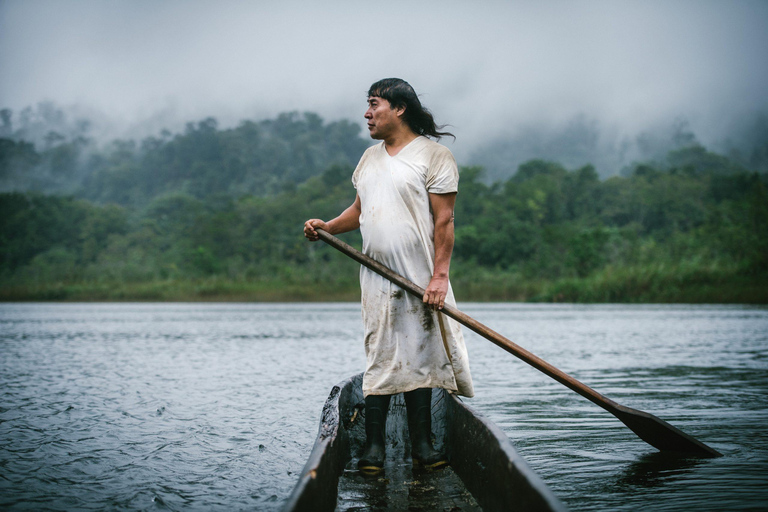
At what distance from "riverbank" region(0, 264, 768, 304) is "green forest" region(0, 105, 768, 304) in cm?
7

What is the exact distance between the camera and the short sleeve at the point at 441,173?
3.11 meters

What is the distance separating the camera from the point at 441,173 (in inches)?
123

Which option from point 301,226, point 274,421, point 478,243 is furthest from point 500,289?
point 274,421

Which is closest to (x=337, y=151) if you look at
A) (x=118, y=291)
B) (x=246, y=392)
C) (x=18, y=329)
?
(x=118, y=291)

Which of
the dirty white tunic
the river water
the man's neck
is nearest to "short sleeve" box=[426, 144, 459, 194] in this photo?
the dirty white tunic

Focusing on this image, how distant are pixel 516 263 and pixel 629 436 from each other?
137ft

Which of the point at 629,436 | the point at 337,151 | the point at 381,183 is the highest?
the point at 337,151

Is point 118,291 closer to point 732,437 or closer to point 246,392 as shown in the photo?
point 246,392

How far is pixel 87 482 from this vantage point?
3.28 meters

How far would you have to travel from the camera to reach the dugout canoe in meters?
2.08

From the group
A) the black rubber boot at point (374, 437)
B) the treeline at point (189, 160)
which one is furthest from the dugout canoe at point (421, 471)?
the treeline at point (189, 160)

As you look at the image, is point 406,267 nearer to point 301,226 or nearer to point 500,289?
point 500,289

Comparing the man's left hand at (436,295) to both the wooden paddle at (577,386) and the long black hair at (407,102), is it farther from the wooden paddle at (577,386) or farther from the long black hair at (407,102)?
the long black hair at (407,102)

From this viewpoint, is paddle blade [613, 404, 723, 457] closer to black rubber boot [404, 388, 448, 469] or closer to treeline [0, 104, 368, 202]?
black rubber boot [404, 388, 448, 469]
